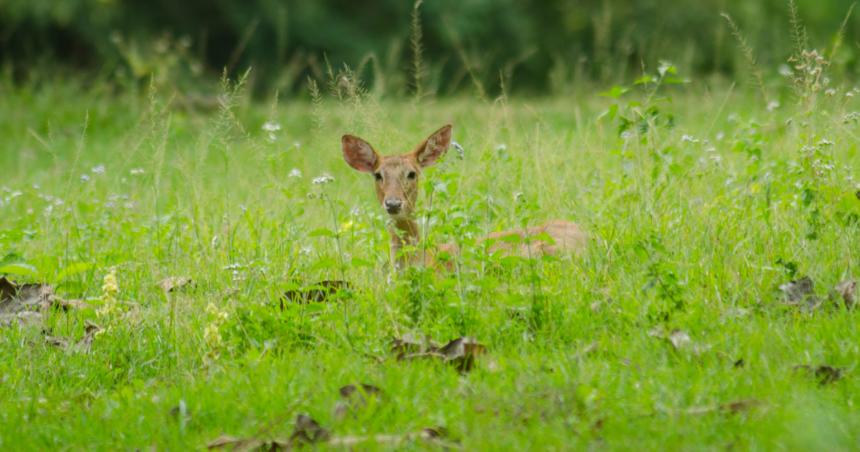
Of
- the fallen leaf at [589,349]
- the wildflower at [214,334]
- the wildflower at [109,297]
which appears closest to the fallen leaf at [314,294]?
the wildflower at [214,334]

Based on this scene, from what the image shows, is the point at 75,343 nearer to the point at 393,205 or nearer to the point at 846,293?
the point at 393,205

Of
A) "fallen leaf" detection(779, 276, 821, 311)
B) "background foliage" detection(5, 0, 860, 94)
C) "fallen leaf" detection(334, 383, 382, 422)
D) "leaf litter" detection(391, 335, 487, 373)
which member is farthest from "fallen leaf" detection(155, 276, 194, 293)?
"background foliage" detection(5, 0, 860, 94)

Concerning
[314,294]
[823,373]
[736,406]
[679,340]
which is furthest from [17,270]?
[823,373]

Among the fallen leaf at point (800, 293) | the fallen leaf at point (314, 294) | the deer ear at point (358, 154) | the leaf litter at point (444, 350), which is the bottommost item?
the fallen leaf at point (314, 294)

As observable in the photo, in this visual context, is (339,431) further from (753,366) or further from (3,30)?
(3,30)

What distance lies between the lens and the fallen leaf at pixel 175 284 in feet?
11.0

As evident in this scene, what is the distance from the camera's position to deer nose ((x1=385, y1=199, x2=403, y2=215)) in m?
3.97

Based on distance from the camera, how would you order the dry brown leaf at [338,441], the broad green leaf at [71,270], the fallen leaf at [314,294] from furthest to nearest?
the broad green leaf at [71,270]
the fallen leaf at [314,294]
the dry brown leaf at [338,441]

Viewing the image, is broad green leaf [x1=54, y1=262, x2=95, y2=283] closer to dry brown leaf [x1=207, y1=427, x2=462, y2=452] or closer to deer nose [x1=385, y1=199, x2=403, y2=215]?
deer nose [x1=385, y1=199, x2=403, y2=215]

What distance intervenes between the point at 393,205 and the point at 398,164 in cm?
37

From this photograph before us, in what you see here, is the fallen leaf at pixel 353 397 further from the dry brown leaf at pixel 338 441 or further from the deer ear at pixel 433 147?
the deer ear at pixel 433 147

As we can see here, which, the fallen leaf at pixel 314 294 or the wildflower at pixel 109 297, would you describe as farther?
the fallen leaf at pixel 314 294

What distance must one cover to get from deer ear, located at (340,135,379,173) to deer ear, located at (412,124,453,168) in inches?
9.9

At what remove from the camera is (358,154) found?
4383 mm
